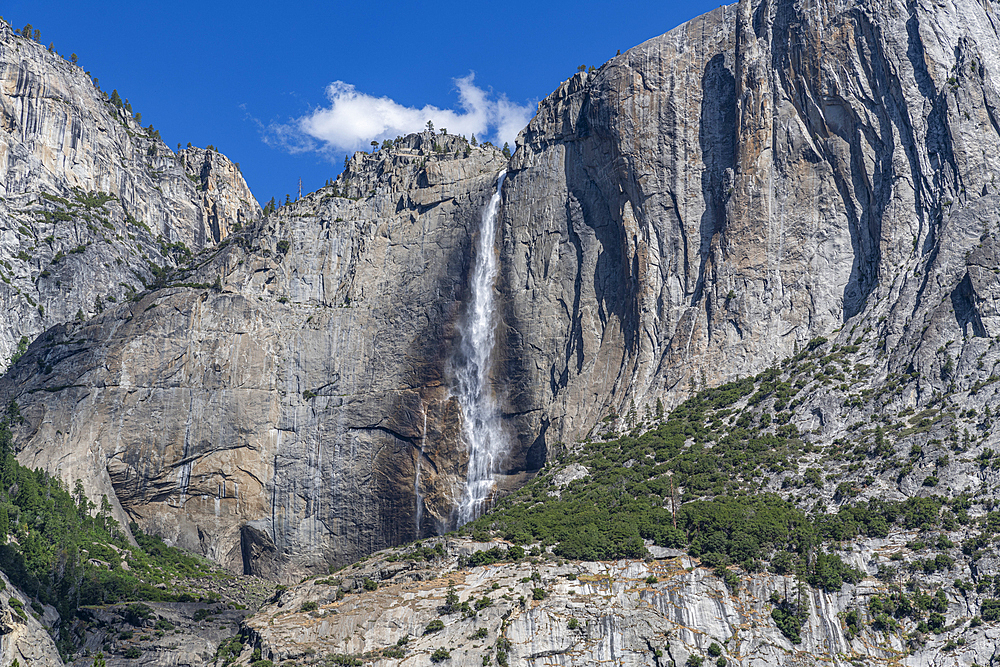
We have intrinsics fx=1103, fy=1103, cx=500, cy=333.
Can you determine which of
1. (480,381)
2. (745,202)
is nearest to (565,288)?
(480,381)

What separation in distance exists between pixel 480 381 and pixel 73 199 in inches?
2527

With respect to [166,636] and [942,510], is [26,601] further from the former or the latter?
[942,510]

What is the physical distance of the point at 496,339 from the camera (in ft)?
375

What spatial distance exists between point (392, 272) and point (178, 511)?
109 ft

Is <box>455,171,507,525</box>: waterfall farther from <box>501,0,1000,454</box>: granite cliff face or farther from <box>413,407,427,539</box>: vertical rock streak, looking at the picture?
<box>413,407,427,539</box>: vertical rock streak

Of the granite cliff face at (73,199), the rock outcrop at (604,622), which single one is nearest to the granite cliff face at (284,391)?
the granite cliff face at (73,199)

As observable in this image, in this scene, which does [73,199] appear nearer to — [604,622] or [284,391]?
[284,391]

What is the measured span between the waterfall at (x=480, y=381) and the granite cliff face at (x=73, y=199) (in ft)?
143

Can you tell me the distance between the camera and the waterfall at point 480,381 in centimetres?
10862

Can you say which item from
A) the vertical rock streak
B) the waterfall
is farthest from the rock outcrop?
the waterfall

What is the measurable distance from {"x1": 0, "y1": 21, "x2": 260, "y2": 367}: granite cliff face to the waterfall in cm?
4368

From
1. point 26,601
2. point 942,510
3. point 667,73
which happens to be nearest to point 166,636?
point 26,601

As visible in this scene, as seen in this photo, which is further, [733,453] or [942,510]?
[733,453]

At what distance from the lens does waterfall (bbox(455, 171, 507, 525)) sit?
356ft
